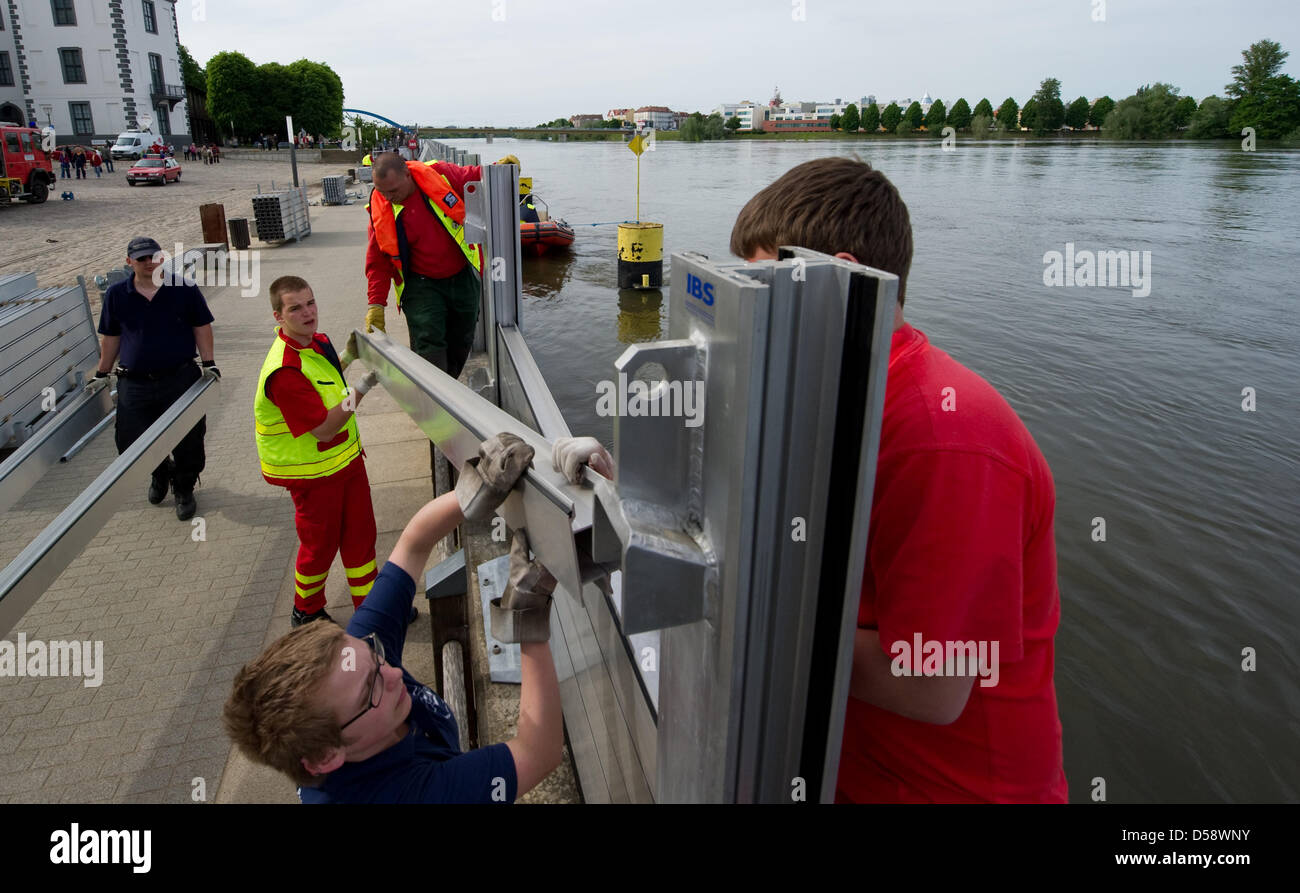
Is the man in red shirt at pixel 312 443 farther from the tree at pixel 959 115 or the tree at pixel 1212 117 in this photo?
the tree at pixel 959 115

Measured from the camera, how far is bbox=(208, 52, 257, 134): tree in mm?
73188

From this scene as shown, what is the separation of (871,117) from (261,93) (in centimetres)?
6436

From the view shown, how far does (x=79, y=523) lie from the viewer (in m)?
3.03

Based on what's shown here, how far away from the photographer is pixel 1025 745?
4.58 ft

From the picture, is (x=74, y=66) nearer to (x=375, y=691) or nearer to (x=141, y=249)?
(x=141, y=249)

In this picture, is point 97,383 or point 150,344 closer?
point 150,344

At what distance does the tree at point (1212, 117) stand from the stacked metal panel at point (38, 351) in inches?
3238

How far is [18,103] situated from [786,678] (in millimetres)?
69004

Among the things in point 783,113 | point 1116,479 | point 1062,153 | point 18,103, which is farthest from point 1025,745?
point 783,113

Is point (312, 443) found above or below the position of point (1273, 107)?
below
